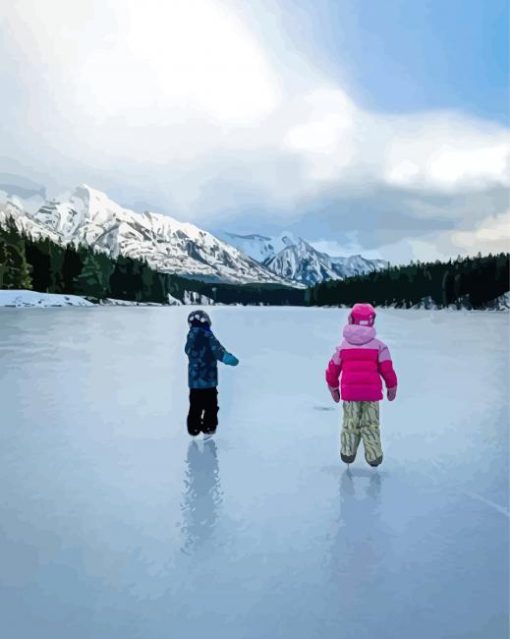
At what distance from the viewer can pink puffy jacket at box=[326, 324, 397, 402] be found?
5934 mm

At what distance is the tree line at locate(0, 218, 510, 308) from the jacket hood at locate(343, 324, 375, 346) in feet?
236

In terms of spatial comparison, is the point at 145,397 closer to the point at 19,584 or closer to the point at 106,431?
the point at 106,431

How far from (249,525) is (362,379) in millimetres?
2138

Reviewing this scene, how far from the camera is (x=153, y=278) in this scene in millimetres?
120625

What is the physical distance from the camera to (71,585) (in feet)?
11.3

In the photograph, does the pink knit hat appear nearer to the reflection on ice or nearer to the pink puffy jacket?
the pink puffy jacket

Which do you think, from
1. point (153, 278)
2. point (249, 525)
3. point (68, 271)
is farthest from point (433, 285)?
point (249, 525)

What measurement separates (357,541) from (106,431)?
437cm

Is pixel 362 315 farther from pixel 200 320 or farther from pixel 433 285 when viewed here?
pixel 433 285

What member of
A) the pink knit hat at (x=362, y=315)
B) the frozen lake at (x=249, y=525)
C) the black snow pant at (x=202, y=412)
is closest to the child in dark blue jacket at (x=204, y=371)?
the black snow pant at (x=202, y=412)

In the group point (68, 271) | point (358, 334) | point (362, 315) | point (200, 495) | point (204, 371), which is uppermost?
point (68, 271)

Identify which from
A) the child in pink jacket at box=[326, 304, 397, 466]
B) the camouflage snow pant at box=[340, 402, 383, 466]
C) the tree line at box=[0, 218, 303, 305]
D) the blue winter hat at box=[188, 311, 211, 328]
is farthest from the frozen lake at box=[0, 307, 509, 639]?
the tree line at box=[0, 218, 303, 305]

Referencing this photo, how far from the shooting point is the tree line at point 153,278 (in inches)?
2926

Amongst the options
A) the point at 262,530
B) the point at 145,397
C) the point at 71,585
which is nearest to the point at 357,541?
the point at 262,530
